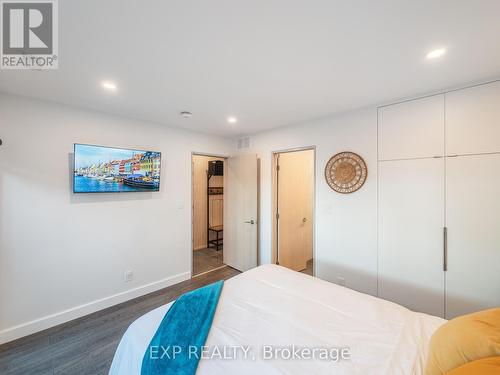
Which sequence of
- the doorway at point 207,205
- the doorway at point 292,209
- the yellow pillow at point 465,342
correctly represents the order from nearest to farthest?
1. the yellow pillow at point 465,342
2. the doorway at point 292,209
3. the doorway at point 207,205

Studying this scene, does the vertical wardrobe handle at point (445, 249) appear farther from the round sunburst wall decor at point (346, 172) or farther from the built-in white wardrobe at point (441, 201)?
the round sunburst wall decor at point (346, 172)

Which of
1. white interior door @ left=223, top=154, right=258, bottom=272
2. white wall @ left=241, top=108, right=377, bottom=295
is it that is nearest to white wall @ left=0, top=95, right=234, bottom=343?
white interior door @ left=223, top=154, right=258, bottom=272

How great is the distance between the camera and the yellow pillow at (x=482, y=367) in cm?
71

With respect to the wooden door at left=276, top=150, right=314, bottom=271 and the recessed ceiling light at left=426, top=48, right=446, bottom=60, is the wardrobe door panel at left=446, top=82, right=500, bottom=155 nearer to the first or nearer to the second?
the recessed ceiling light at left=426, top=48, right=446, bottom=60

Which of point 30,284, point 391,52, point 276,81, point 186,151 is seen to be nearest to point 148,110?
point 186,151

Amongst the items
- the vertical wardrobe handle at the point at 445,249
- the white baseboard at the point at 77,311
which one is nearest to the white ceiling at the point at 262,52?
the vertical wardrobe handle at the point at 445,249

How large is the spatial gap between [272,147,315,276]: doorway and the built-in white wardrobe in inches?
47.6

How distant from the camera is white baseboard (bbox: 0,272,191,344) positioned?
210 centimetres

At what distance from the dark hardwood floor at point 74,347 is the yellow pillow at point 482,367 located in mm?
2384

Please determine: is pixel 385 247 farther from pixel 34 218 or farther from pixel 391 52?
pixel 34 218

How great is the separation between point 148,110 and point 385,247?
323cm

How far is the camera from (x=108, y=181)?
2.59m

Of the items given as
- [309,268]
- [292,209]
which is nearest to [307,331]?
[292,209]

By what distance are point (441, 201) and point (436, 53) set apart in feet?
4.40
